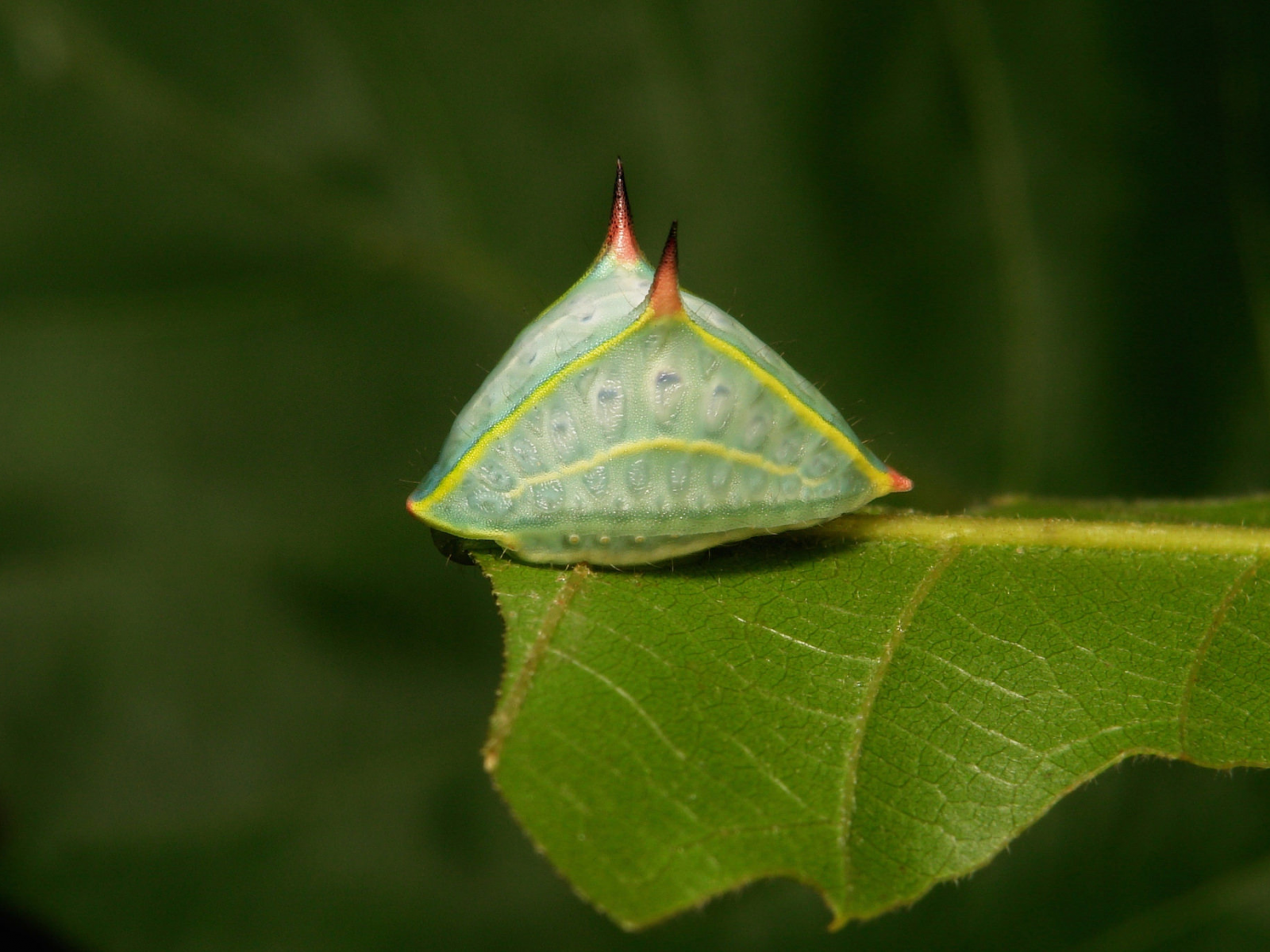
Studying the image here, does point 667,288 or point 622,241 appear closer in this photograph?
point 667,288

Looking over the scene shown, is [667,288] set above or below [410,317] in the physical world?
above

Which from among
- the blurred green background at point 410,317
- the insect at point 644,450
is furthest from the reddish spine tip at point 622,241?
the blurred green background at point 410,317

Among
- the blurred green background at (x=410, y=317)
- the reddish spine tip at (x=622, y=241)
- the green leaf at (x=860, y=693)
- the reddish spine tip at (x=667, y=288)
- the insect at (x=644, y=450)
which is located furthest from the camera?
the blurred green background at (x=410, y=317)

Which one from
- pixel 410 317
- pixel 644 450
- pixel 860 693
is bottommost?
pixel 860 693

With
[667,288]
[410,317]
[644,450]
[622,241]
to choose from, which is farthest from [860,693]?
[410,317]

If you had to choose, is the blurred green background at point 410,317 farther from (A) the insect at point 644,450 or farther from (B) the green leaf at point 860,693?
(A) the insect at point 644,450

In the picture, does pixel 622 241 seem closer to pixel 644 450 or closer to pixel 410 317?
pixel 644 450
